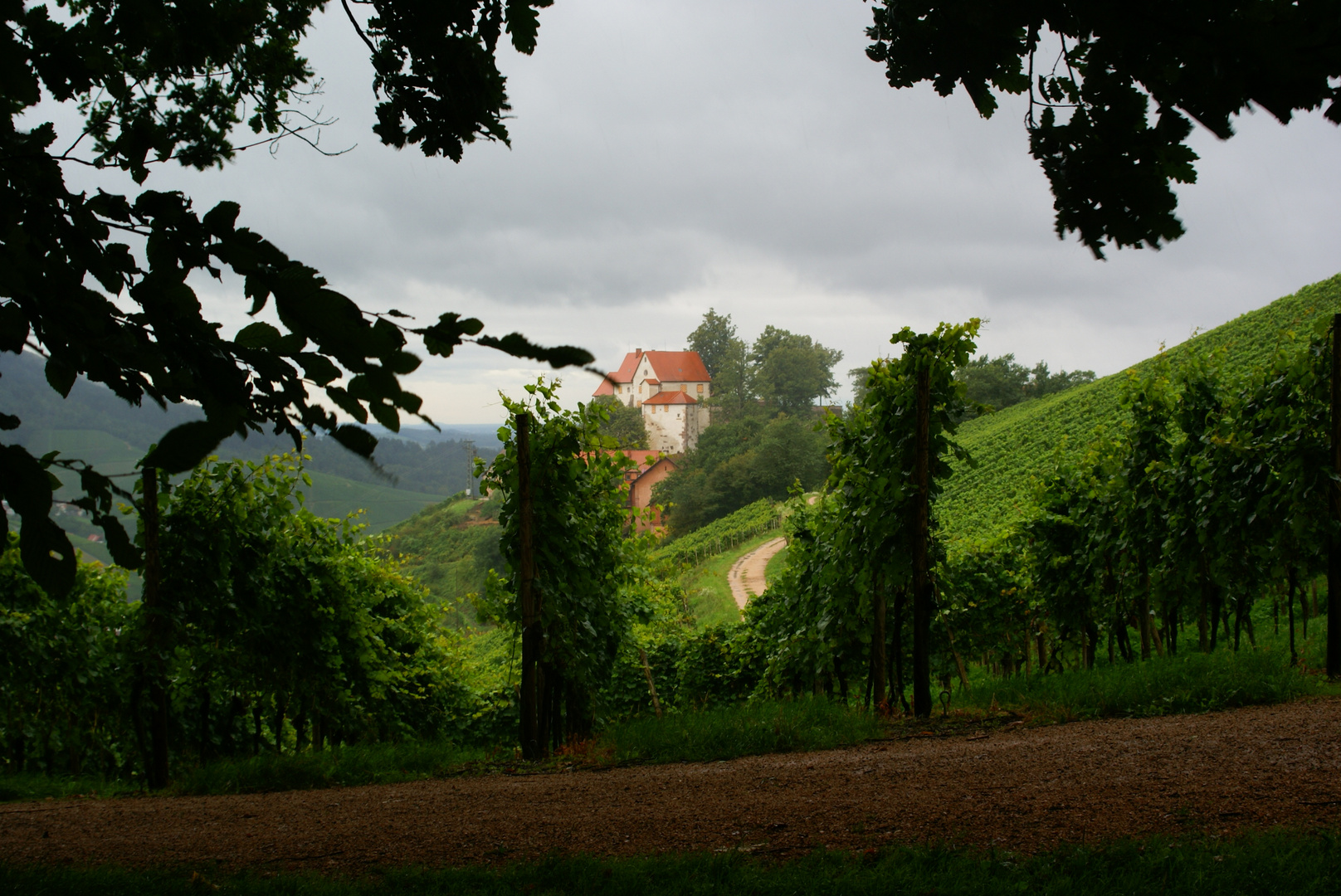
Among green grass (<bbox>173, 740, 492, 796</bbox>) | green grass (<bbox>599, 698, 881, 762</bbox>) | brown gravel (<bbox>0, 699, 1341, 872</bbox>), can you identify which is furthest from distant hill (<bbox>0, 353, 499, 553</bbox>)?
brown gravel (<bbox>0, 699, 1341, 872</bbox>)

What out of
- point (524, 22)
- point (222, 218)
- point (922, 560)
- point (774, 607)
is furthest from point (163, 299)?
point (774, 607)

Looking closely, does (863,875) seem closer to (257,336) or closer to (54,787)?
(257,336)

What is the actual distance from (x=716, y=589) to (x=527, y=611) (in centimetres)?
2533

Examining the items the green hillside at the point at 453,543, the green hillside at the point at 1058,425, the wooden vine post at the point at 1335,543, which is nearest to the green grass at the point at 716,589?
the green hillside at the point at 1058,425

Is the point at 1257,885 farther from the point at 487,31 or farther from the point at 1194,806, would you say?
the point at 487,31

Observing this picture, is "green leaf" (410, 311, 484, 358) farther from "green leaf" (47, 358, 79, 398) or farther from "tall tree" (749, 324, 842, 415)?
"tall tree" (749, 324, 842, 415)

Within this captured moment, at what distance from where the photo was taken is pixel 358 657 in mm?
8625

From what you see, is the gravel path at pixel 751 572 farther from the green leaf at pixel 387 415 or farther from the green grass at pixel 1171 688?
the green leaf at pixel 387 415

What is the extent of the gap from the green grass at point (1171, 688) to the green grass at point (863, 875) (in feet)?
9.96

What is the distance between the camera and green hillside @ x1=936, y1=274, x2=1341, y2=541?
2825 centimetres

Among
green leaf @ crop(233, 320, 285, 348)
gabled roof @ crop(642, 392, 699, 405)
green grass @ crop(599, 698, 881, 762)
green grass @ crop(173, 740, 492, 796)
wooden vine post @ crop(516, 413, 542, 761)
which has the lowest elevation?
green grass @ crop(173, 740, 492, 796)

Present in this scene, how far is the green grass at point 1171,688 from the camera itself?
19.0 ft

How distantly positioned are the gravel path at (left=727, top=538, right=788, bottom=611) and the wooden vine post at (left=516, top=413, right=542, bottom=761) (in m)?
20.8

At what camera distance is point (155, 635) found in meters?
7.03
